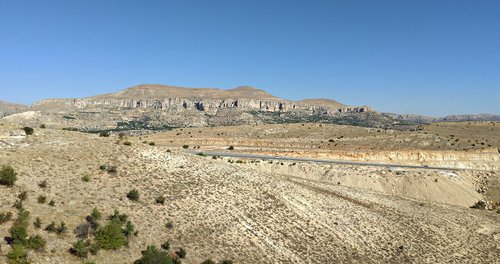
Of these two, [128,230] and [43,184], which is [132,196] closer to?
[128,230]

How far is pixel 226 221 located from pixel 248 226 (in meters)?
1.67

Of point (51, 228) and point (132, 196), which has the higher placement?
point (132, 196)

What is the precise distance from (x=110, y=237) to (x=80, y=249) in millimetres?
2017

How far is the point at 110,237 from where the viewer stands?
2098cm

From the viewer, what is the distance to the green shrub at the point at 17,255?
16969 millimetres

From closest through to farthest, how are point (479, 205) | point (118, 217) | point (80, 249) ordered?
1. point (80, 249)
2. point (118, 217)
3. point (479, 205)

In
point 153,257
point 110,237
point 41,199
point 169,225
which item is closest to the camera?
point 153,257

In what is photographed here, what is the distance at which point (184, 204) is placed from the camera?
2795cm

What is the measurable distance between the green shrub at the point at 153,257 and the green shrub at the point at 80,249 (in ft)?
8.39

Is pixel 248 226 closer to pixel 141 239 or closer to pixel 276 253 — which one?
pixel 276 253

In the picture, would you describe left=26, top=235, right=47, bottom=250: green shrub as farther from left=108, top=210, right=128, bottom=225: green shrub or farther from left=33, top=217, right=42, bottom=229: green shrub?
left=108, top=210, right=128, bottom=225: green shrub

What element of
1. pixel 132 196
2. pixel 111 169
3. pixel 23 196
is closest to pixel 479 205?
pixel 132 196

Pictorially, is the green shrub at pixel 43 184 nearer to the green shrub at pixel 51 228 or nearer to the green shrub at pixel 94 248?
the green shrub at pixel 51 228

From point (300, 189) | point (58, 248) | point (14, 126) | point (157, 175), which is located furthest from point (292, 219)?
point (14, 126)
